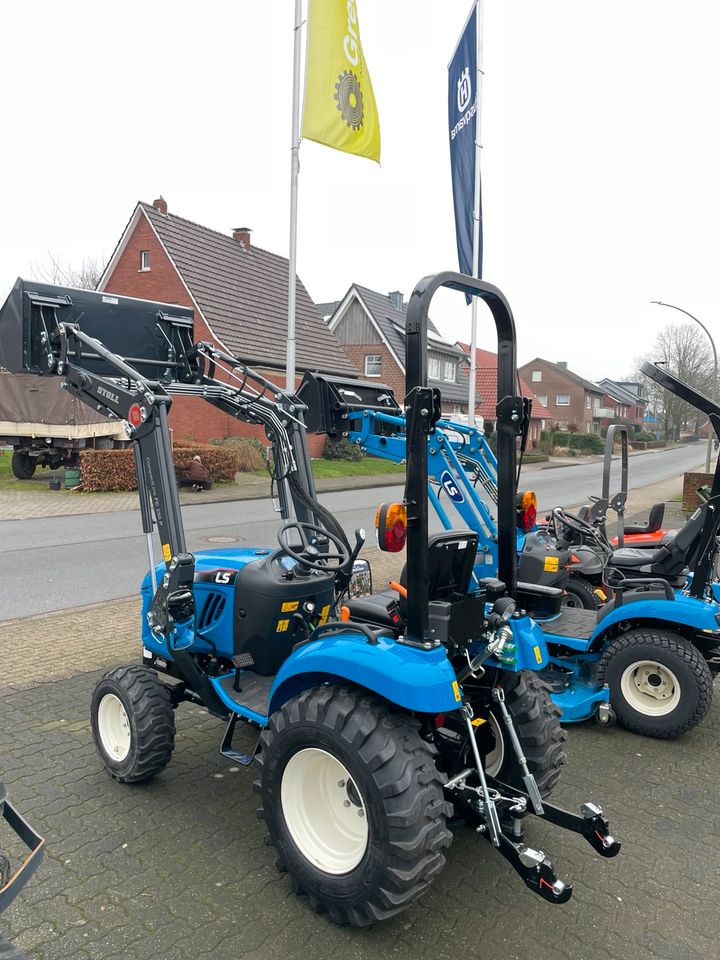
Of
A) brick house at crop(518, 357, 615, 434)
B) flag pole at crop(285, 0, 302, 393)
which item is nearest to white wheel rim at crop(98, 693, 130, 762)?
flag pole at crop(285, 0, 302, 393)

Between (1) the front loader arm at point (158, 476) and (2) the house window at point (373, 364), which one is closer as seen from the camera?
(1) the front loader arm at point (158, 476)

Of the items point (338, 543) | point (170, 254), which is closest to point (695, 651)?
point (338, 543)

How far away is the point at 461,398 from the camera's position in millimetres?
39156

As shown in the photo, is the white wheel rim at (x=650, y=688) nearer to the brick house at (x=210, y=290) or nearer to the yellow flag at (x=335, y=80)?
the yellow flag at (x=335, y=80)

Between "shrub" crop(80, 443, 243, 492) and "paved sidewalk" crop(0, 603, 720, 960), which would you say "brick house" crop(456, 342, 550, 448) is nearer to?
"shrub" crop(80, 443, 243, 492)

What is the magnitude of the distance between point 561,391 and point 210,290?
2309 inches

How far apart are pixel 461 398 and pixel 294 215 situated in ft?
102

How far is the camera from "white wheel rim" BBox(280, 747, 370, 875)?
2.82m

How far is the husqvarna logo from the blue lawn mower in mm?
9852

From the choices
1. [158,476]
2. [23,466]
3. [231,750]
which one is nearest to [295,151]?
[158,476]

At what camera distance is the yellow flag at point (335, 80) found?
27.9 feet

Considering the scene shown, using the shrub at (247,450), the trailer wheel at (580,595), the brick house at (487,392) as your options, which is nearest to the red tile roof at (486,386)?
the brick house at (487,392)

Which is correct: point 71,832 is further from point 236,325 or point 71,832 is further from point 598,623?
point 236,325

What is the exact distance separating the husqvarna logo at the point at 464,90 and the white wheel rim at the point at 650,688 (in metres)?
10.7
